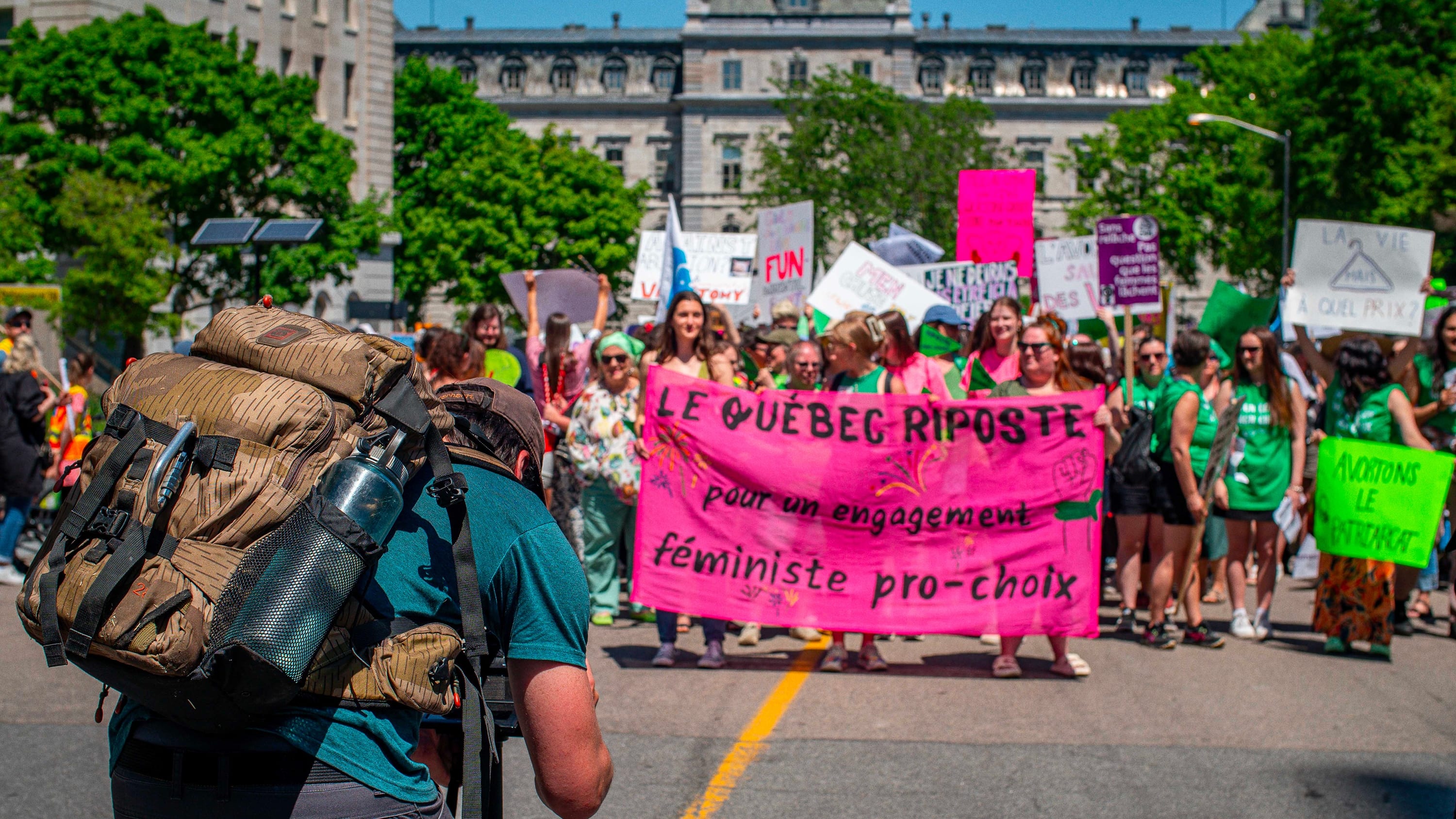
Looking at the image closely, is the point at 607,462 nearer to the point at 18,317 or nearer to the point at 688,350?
the point at 688,350

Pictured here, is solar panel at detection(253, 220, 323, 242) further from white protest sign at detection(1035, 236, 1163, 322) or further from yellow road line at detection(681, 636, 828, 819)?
white protest sign at detection(1035, 236, 1163, 322)

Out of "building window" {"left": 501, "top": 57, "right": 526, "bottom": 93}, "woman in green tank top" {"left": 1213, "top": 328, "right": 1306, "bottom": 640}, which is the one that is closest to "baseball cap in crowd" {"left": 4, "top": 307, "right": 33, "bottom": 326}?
"woman in green tank top" {"left": 1213, "top": 328, "right": 1306, "bottom": 640}

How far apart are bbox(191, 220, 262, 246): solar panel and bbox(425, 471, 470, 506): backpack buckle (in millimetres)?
11350

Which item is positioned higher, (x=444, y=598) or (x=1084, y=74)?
(x=1084, y=74)

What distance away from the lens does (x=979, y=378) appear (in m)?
9.15

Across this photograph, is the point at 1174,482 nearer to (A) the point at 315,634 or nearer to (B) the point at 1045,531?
(B) the point at 1045,531

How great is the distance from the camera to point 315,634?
2016 millimetres

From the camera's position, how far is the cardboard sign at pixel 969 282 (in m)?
13.9

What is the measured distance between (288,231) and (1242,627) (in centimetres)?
870

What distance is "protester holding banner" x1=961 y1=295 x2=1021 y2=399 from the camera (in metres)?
8.98

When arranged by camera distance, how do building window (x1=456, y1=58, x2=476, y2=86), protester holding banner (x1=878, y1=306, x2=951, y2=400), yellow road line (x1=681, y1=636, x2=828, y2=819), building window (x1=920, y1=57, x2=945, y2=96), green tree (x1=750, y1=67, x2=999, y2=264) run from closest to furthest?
yellow road line (x1=681, y1=636, x2=828, y2=819)
protester holding banner (x1=878, y1=306, x2=951, y2=400)
green tree (x1=750, y1=67, x2=999, y2=264)
building window (x1=920, y1=57, x2=945, y2=96)
building window (x1=456, y1=58, x2=476, y2=86)

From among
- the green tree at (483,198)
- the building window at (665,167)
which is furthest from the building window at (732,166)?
the green tree at (483,198)

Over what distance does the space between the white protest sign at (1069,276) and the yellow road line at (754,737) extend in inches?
264

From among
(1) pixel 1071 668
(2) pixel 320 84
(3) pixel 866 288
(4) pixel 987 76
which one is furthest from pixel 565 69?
(1) pixel 1071 668
